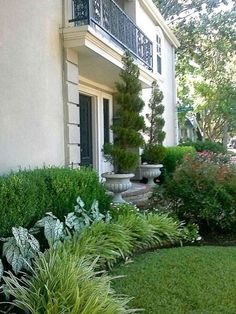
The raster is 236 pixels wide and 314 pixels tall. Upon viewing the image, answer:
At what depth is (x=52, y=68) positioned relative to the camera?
661 cm

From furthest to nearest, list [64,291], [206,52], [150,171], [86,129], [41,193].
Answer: [206,52]
[150,171]
[86,129]
[41,193]
[64,291]

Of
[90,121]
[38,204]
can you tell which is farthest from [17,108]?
[90,121]

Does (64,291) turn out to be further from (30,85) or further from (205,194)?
(205,194)

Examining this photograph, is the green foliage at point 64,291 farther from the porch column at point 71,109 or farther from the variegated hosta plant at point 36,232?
the porch column at point 71,109

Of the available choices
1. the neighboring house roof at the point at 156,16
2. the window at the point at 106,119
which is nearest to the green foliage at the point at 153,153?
the window at the point at 106,119

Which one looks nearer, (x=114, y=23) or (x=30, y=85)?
(x=30, y=85)

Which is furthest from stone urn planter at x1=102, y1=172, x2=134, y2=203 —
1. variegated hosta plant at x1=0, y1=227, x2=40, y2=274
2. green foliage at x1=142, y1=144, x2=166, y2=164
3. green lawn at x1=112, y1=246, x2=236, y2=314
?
variegated hosta plant at x1=0, y1=227, x2=40, y2=274

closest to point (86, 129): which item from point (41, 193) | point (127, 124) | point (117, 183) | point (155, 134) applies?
point (155, 134)

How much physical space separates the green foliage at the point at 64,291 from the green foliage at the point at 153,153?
736 centimetres

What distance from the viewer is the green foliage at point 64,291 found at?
9.59ft

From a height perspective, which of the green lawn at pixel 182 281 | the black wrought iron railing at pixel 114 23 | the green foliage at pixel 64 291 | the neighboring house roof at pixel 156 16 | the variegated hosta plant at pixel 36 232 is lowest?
the green lawn at pixel 182 281

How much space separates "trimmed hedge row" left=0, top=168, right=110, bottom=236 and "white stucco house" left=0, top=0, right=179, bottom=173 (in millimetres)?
749

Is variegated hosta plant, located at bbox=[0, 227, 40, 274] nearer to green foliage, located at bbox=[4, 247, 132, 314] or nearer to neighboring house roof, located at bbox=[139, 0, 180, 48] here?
green foliage, located at bbox=[4, 247, 132, 314]

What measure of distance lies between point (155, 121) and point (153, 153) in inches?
37.7
